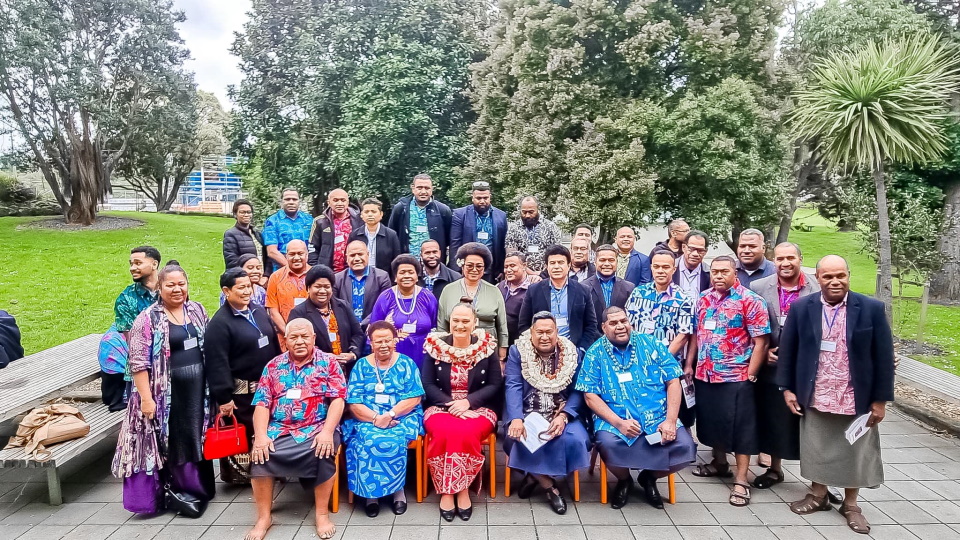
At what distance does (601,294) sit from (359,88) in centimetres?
1114

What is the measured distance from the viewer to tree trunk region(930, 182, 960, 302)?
472 inches

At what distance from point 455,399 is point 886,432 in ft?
15.2

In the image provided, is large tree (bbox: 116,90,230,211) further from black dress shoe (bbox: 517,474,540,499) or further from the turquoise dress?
black dress shoe (bbox: 517,474,540,499)

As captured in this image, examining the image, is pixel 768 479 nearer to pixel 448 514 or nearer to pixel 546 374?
pixel 546 374

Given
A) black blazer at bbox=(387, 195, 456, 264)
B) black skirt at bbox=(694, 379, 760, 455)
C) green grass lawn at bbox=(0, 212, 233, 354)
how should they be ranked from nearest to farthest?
black skirt at bbox=(694, 379, 760, 455) → black blazer at bbox=(387, 195, 456, 264) → green grass lawn at bbox=(0, 212, 233, 354)

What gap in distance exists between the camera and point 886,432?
6.11 meters

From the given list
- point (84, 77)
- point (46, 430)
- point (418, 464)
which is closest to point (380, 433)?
point (418, 464)

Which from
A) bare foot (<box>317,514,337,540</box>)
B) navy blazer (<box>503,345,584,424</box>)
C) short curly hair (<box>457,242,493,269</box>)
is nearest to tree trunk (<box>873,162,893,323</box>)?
navy blazer (<box>503,345,584,424</box>)

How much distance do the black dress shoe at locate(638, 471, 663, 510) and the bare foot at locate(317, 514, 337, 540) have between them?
7.52ft

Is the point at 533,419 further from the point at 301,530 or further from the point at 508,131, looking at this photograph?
the point at 508,131

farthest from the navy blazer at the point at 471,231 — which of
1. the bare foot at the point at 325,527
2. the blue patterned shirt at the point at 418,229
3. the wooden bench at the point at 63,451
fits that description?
the wooden bench at the point at 63,451

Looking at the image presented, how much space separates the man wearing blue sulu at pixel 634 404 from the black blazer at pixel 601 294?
0.72 m

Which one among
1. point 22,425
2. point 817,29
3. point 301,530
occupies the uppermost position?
point 817,29

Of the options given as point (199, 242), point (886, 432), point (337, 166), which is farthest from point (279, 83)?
point (886, 432)
